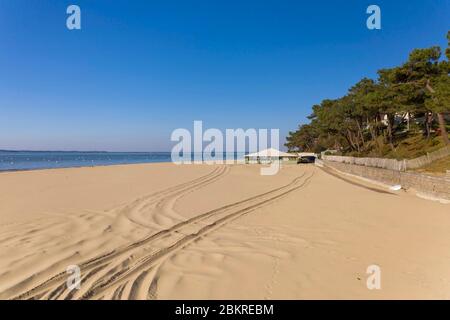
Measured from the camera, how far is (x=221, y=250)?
17.0 ft

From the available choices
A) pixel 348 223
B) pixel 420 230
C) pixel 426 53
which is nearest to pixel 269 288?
pixel 348 223

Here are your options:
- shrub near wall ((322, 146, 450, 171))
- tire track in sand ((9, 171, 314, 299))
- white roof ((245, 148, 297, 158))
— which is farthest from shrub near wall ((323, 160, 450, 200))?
white roof ((245, 148, 297, 158))

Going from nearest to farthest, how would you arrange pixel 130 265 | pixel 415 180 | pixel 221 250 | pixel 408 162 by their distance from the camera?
pixel 130 265 < pixel 221 250 < pixel 415 180 < pixel 408 162

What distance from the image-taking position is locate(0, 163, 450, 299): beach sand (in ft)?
12.1

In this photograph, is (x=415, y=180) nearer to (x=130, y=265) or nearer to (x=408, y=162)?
(x=408, y=162)

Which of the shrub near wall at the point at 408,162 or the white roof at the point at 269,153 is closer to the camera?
the shrub near wall at the point at 408,162

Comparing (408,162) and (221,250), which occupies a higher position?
(408,162)

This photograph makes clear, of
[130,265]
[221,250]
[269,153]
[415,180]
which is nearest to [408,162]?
[415,180]

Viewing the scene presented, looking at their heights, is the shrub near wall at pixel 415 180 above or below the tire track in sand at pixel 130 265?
above

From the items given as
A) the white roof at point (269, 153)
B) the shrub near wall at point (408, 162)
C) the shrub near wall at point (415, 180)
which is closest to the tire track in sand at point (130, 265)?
the shrub near wall at point (415, 180)

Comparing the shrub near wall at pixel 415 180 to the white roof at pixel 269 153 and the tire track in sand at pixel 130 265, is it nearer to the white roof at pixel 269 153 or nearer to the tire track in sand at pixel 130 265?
the tire track in sand at pixel 130 265

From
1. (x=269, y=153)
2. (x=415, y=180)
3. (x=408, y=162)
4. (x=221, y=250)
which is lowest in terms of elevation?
(x=221, y=250)

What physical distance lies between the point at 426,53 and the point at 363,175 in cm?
1009

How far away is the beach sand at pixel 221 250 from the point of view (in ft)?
12.1
